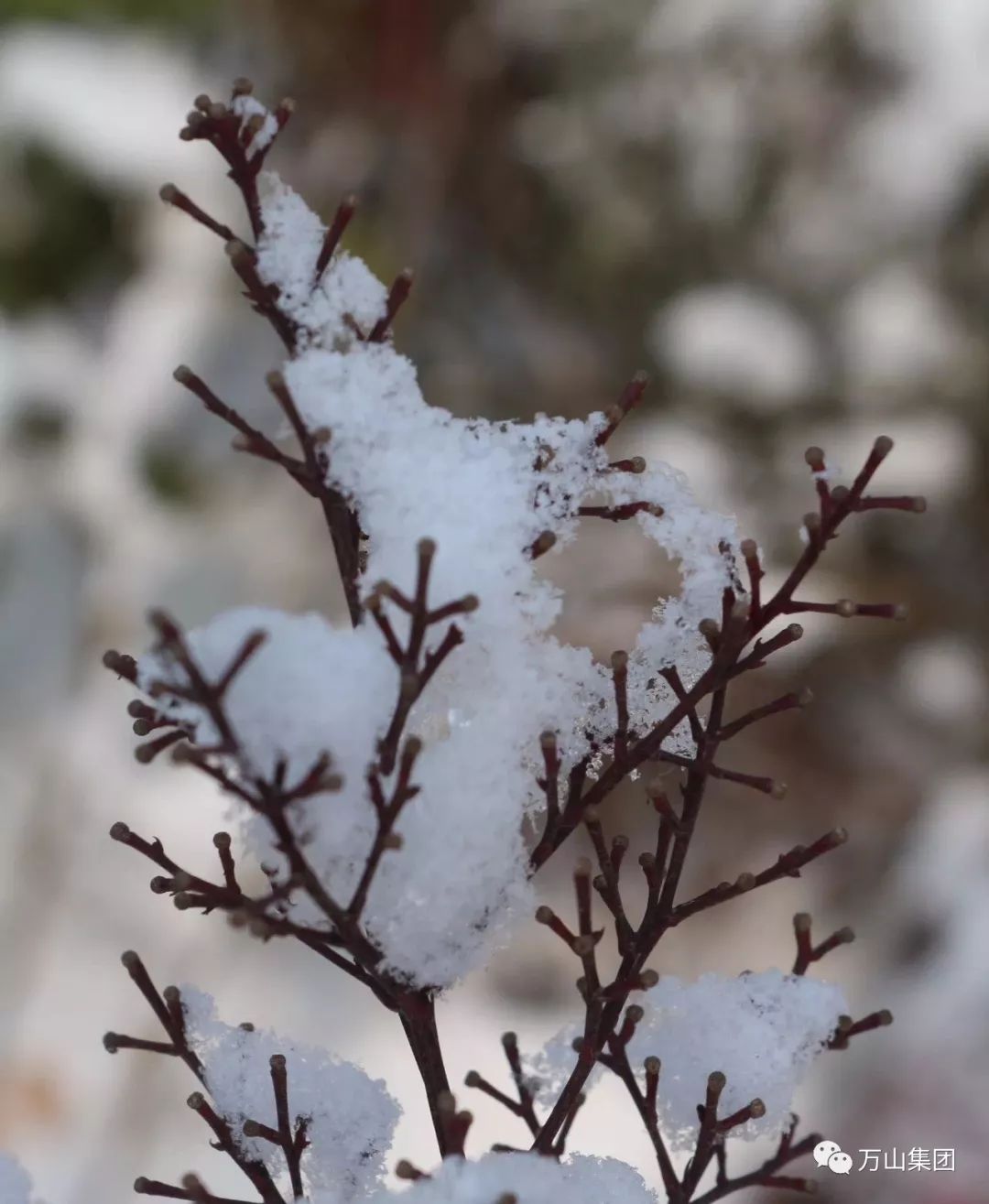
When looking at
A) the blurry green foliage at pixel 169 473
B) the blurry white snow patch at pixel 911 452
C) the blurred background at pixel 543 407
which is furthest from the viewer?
the blurry white snow patch at pixel 911 452

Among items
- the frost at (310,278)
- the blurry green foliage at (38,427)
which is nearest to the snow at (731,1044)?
the frost at (310,278)

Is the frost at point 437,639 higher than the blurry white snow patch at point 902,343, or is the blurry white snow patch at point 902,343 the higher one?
the blurry white snow patch at point 902,343

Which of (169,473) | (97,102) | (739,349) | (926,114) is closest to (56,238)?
(97,102)

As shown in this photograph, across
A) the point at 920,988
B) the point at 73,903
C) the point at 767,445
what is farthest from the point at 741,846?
the point at 73,903

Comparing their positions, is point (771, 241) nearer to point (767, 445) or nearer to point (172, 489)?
point (767, 445)

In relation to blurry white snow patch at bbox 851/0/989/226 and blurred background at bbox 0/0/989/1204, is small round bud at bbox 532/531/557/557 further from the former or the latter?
blurry white snow patch at bbox 851/0/989/226

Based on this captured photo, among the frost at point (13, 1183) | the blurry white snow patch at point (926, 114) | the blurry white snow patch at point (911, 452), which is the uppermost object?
the blurry white snow patch at point (926, 114)

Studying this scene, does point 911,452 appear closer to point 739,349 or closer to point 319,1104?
point 739,349

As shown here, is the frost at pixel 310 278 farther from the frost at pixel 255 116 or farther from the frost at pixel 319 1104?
the frost at pixel 319 1104
